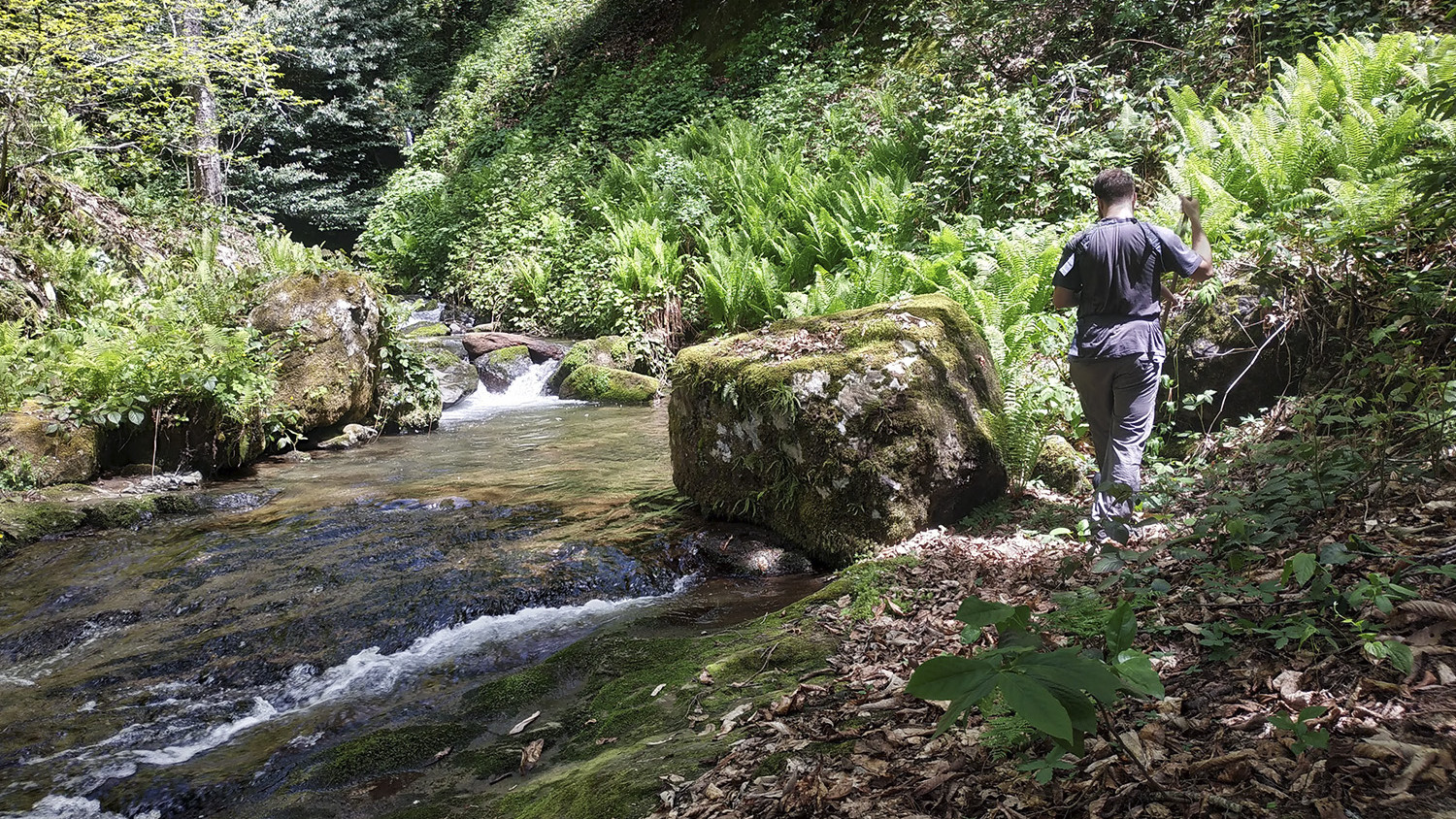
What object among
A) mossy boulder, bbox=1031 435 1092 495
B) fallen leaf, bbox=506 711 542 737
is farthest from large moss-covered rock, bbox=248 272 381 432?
mossy boulder, bbox=1031 435 1092 495

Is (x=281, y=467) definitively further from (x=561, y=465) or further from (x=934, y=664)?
(x=934, y=664)

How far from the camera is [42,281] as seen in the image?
870 centimetres

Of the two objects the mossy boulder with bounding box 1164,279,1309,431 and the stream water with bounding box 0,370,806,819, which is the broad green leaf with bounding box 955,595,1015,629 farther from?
the mossy boulder with bounding box 1164,279,1309,431

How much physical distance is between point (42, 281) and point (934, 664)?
10.7m

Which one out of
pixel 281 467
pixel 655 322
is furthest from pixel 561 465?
pixel 655 322

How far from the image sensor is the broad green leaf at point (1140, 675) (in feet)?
5.52

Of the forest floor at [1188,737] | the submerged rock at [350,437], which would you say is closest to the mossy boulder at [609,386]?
the submerged rock at [350,437]

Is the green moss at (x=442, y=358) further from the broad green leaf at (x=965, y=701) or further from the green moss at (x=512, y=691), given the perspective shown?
the broad green leaf at (x=965, y=701)

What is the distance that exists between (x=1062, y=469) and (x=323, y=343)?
7537 mm

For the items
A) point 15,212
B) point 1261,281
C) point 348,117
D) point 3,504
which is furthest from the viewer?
point 348,117

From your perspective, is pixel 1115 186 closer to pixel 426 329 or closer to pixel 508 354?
pixel 508 354

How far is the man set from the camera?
4.19 meters

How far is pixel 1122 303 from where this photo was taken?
13.9 ft

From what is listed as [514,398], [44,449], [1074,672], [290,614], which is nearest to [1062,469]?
[1074,672]
